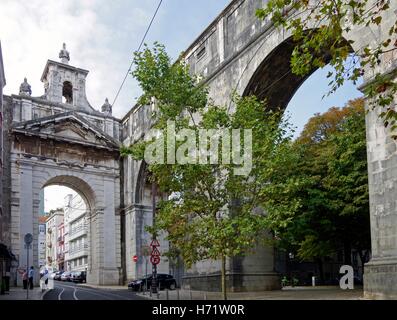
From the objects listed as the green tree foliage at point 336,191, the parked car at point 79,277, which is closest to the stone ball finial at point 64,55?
the parked car at point 79,277

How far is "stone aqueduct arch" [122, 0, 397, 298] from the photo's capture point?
14.8 meters

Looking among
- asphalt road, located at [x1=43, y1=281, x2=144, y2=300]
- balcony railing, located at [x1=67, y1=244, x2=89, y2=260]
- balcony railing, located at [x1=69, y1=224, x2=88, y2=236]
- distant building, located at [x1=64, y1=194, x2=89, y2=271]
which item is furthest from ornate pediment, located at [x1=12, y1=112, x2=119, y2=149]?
balcony railing, located at [x1=69, y1=224, x2=88, y2=236]

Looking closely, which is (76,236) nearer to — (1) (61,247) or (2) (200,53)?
(1) (61,247)

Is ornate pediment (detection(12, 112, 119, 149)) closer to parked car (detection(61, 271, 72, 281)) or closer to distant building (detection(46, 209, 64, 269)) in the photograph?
parked car (detection(61, 271, 72, 281))

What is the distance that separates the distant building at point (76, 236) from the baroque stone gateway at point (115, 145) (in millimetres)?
33238

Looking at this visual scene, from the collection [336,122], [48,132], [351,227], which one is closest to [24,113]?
[48,132]

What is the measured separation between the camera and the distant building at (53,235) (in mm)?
102431

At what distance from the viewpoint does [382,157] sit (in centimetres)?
1522

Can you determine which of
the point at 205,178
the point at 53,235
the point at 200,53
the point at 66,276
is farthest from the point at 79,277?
the point at 53,235

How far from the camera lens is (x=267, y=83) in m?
24.0

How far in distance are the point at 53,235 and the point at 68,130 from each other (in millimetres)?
70377

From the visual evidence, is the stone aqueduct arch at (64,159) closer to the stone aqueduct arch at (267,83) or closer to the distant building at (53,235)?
the stone aqueduct arch at (267,83)

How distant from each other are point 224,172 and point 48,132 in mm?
23455

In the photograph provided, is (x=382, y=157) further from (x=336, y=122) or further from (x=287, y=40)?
(x=336, y=122)
